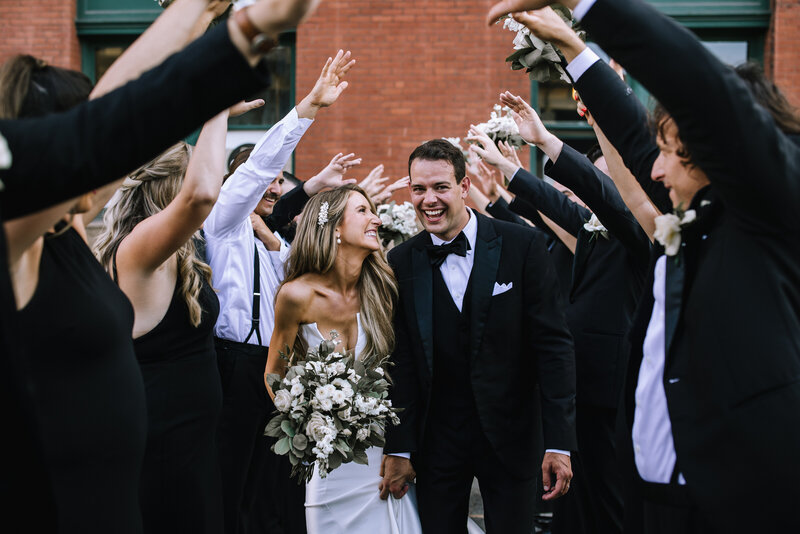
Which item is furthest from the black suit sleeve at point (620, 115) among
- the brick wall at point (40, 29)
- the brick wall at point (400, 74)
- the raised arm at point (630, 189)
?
the brick wall at point (40, 29)

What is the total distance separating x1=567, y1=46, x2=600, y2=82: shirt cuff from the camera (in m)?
2.51

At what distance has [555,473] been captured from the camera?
4113 mm

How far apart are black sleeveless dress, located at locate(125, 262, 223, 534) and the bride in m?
0.67

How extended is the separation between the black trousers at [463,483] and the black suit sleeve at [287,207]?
235cm

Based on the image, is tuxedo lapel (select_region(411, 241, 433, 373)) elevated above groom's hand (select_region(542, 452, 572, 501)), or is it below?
above

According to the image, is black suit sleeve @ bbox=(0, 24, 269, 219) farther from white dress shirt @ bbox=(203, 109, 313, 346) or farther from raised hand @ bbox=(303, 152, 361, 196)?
raised hand @ bbox=(303, 152, 361, 196)

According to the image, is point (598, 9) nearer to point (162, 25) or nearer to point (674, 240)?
point (674, 240)

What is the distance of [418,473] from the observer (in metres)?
4.12

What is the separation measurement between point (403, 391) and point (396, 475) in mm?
445

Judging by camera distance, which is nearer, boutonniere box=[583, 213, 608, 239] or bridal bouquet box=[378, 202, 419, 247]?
boutonniere box=[583, 213, 608, 239]

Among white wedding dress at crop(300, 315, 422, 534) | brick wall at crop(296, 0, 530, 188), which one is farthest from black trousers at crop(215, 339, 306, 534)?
brick wall at crop(296, 0, 530, 188)

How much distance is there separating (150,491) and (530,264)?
2.25 metres

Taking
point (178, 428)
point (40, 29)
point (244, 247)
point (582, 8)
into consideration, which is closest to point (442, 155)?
point (244, 247)

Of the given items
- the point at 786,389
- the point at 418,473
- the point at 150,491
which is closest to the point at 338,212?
the point at 418,473
